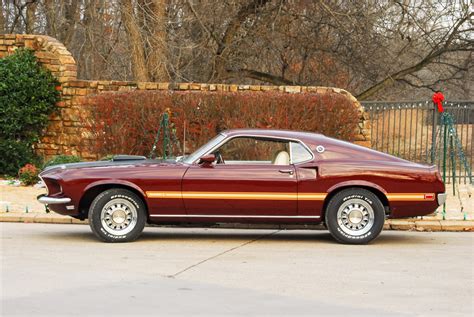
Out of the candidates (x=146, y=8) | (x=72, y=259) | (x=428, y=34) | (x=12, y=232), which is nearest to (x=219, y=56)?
(x=146, y=8)

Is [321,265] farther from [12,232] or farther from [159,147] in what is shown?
[159,147]

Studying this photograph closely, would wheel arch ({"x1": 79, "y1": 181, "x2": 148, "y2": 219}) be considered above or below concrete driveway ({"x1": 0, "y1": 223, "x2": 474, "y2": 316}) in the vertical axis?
above

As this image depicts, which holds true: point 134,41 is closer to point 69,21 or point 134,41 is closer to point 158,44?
point 158,44

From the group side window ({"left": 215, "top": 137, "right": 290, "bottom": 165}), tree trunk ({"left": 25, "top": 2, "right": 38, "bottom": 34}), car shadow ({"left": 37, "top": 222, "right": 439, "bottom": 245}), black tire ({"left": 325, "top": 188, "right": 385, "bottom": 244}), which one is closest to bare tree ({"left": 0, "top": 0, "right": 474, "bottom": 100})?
tree trunk ({"left": 25, "top": 2, "right": 38, "bottom": 34})

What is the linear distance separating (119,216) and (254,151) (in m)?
2.76

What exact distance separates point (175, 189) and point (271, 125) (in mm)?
6941

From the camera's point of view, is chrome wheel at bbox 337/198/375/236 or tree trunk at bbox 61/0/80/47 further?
tree trunk at bbox 61/0/80/47

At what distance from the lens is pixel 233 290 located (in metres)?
8.52

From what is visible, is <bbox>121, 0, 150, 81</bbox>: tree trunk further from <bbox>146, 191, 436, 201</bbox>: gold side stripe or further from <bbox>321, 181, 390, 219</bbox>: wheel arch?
<bbox>321, 181, 390, 219</bbox>: wheel arch

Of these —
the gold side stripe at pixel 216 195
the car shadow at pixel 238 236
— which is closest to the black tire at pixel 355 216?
the car shadow at pixel 238 236

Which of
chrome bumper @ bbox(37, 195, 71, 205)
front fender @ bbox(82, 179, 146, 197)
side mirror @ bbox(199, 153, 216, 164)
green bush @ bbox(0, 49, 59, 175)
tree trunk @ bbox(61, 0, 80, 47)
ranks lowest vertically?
chrome bumper @ bbox(37, 195, 71, 205)

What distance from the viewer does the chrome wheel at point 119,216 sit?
11367 millimetres

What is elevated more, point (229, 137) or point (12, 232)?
point (229, 137)

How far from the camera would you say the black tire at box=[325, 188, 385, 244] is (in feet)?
37.5
